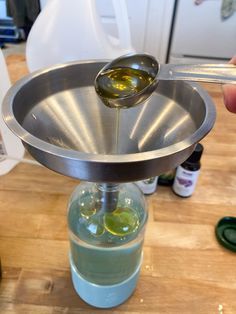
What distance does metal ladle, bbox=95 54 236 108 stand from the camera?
326mm

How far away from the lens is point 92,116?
1.52 ft

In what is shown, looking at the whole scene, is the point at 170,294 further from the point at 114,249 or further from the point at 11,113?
the point at 11,113

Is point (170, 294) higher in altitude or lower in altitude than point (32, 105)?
lower

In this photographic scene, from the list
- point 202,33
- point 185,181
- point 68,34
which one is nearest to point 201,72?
point 185,181

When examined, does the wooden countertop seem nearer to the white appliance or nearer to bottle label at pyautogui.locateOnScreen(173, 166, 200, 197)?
bottle label at pyautogui.locateOnScreen(173, 166, 200, 197)

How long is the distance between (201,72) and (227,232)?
0.32 meters

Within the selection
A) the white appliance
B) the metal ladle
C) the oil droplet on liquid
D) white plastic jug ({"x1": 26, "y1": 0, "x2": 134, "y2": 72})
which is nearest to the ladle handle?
the metal ladle

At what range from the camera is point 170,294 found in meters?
0.47

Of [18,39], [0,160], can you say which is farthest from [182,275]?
[18,39]

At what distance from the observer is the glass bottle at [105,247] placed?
0.44m

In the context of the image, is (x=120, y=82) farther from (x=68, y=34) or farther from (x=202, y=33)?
(x=202, y=33)

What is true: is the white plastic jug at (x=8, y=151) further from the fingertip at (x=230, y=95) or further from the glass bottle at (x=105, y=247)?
the fingertip at (x=230, y=95)

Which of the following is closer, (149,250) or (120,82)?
(120,82)

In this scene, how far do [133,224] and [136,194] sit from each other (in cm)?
6
